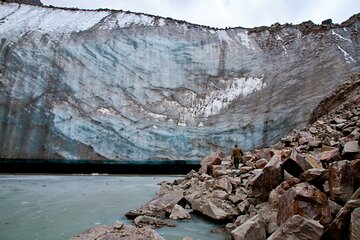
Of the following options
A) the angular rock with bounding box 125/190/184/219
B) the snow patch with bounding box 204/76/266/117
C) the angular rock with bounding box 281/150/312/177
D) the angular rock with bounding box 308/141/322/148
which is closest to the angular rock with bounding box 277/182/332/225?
the angular rock with bounding box 281/150/312/177

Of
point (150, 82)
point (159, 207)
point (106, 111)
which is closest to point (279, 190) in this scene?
point (159, 207)

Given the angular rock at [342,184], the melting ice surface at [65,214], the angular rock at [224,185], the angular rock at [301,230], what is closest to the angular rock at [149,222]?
the melting ice surface at [65,214]

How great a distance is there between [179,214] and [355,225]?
3130 mm

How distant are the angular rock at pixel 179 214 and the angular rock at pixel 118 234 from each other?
174 cm

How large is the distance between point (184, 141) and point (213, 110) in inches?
113

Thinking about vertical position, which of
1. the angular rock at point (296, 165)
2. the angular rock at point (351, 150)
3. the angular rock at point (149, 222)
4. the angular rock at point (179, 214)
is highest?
the angular rock at point (351, 150)

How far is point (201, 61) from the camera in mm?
23375

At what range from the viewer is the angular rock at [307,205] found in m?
3.67

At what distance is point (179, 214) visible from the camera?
5.67 meters

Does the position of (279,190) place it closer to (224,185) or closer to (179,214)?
(224,185)

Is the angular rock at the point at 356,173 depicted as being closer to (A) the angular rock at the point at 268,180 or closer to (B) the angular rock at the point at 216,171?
(A) the angular rock at the point at 268,180

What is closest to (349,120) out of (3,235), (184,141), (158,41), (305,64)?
(3,235)

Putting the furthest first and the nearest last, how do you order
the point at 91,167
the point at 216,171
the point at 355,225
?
1. the point at 91,167
2. the point at 216,171
3. the point at 355,225

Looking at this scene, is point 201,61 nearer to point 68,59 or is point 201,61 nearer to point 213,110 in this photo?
point 213,110
